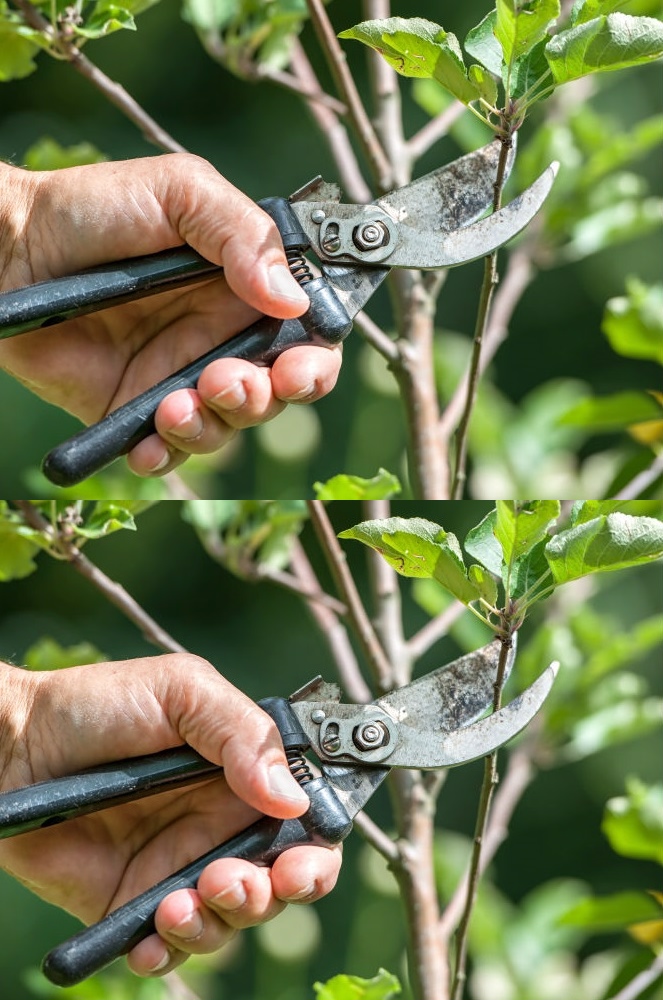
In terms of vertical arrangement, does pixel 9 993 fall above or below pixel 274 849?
below

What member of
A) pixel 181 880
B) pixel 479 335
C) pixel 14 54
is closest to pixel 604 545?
pixel 479 335

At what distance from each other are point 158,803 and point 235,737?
0.51ft

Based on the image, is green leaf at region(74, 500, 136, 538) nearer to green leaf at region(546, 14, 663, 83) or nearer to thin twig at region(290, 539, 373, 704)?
thin twig at region(290, 539, 373, 704)

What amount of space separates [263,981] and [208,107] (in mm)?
1311

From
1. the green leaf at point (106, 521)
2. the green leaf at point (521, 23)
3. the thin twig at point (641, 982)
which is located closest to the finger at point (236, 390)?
the green leaf at point (106, 521)

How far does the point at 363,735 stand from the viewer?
0.70 metres

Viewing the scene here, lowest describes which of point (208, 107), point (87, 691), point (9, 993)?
point (9, 993)

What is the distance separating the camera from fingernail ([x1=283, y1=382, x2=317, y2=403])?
72 cm

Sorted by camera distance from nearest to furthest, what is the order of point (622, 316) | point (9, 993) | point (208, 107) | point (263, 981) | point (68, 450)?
1. point (68, 450)
2. point (622, 316)
3. point (263, 981)
4. point (9, 993)
5. point (208, 107)

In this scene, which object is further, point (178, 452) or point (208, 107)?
point (208, 107)

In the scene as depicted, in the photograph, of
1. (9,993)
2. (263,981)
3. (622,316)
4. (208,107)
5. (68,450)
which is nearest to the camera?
(68,450)

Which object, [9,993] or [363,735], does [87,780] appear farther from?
[9,993]

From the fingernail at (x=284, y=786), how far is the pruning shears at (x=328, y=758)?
0.05 ft

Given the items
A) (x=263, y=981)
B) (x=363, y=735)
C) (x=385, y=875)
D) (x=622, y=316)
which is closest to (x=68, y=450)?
(x=363, y=735)
